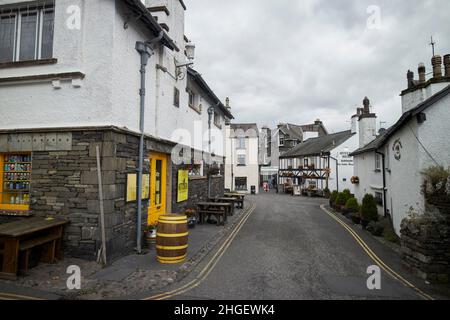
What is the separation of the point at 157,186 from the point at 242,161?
25634mm

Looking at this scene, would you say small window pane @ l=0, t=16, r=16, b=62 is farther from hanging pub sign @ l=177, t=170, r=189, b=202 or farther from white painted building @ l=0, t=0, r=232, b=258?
hanging pub sign @ l=177, t=170, r=189, b=202

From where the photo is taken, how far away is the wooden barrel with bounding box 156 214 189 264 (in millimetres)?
6836

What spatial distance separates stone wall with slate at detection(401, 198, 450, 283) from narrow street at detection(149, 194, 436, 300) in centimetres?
73

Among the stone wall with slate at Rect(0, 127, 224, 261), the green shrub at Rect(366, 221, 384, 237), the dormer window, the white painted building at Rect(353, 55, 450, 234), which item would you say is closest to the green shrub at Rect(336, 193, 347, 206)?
the white painted building at Rect(353, 55, 450, 234)

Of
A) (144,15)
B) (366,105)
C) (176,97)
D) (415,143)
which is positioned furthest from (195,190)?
(366,105)

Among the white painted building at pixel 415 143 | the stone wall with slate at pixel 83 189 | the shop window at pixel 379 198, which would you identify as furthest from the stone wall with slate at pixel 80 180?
the shop window at pixel 379 198

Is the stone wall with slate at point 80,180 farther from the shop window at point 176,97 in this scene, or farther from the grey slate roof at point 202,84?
the grey slate roof at point 202,84

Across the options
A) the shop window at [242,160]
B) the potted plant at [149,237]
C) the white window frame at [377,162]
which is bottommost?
the potted plant at [149,237]

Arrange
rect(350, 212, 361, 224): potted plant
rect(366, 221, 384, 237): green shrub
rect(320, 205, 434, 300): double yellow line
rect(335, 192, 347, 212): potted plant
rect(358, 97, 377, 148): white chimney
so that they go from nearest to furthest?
rect(320, 205, 434, 300): double yellow line, rect(366, 221, 384, 237): green shrub, rect(350, 212, 361, 224): potted plant, rect(335, 192, 347, 212): potted plant, rect(358, 97, 377, 148): white chimney

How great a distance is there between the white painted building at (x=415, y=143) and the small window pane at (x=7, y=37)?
12036mm

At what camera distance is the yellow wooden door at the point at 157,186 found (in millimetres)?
9258

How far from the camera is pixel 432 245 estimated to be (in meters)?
6.33

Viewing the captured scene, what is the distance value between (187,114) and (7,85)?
698 centimetres
